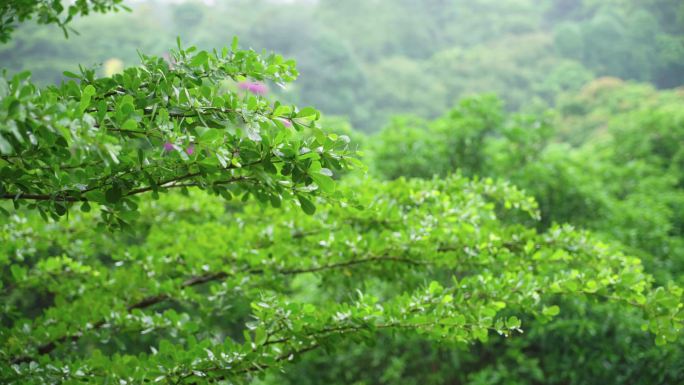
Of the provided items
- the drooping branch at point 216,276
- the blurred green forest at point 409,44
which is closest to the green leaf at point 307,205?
the drooping branch at point 216,276

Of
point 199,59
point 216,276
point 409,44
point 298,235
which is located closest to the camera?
point 199,59

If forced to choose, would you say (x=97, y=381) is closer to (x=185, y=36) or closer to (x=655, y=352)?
(x=655, y=352)

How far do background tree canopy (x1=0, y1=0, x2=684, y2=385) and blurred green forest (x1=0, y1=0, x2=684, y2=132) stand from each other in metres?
14.5

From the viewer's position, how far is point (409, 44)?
31.6m

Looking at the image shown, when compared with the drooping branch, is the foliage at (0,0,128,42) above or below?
above

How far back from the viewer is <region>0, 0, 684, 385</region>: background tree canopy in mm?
1444

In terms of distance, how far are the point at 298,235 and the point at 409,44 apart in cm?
2997

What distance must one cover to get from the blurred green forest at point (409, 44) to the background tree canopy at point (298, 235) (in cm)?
1453

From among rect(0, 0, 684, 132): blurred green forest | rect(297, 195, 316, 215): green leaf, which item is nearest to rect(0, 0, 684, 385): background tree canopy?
rect(297, 195, 316, 215): green leaf

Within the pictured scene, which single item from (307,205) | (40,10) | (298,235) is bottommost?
(298,235)

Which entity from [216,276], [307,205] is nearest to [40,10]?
[307,205]

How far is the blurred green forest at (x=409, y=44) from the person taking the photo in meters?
22.4

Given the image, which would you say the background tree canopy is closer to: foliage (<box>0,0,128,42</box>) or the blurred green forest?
foliage (<box>0,0,128,42</box>)

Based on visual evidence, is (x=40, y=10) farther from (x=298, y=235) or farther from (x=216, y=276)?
(x=298, y=235)
